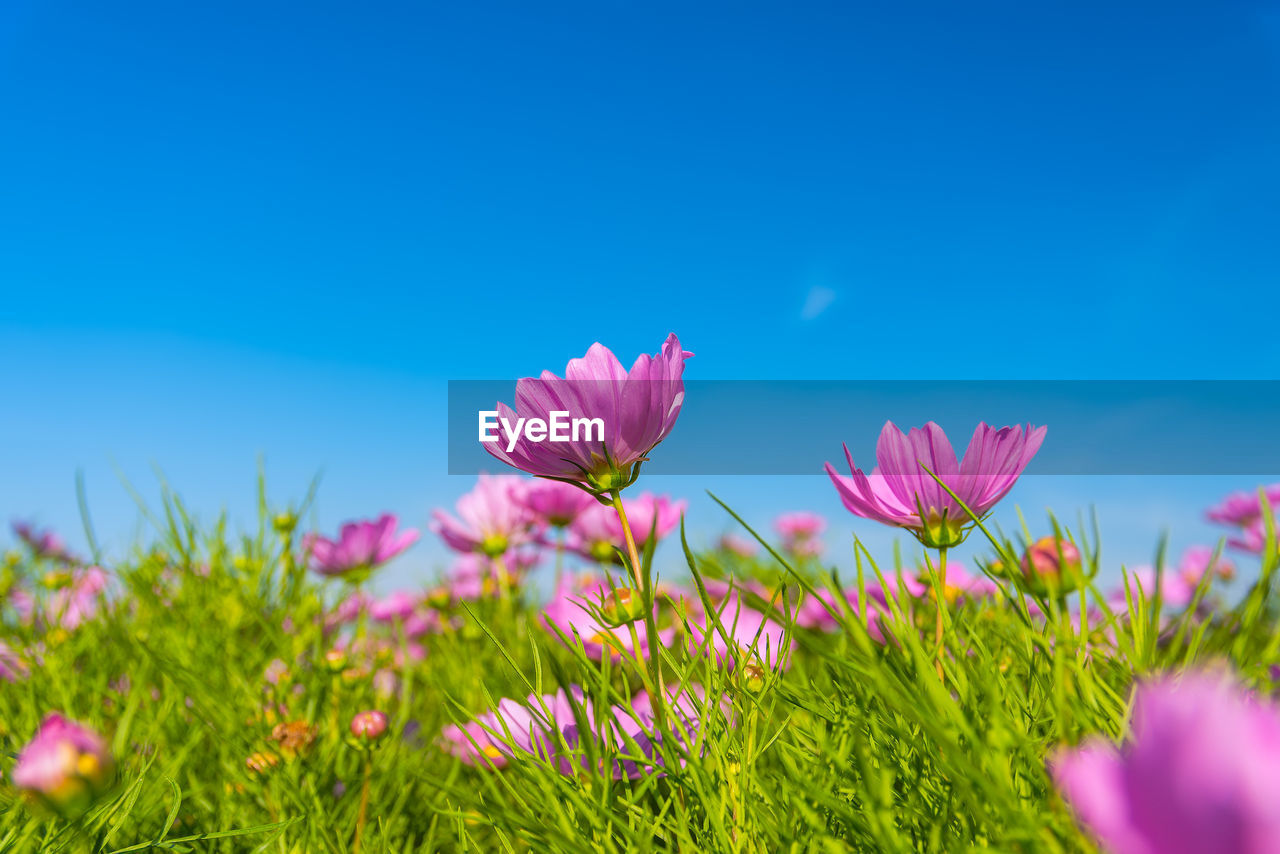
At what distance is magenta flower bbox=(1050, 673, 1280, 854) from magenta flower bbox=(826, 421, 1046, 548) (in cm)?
42

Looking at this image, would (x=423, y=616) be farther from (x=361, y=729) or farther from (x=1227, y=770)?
(x=1227, y=770)

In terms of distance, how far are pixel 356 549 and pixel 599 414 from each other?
1202mm

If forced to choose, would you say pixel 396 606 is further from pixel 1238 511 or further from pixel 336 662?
pixel 1238 511

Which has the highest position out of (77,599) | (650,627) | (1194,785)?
(77,599)

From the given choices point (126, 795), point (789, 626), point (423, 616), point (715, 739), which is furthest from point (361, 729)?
point (423, 616)

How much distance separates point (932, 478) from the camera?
0.65 meters

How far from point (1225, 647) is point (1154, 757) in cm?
72

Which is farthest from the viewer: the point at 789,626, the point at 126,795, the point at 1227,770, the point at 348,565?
the point at 348,565

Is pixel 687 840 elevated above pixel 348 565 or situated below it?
below

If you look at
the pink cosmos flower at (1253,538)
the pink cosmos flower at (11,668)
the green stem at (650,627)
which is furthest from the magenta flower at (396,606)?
the pink cosmos flower at (1253,538)

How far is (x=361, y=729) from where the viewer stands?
2.95 ft

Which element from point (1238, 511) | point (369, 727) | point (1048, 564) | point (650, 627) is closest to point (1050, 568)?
point (1048, 564)

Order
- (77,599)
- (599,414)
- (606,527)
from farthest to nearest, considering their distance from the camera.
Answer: (77,599) < (606,527) < (599,414)

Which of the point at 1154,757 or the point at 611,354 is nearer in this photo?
the point at 1154,757
